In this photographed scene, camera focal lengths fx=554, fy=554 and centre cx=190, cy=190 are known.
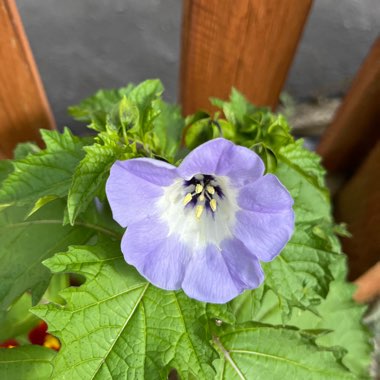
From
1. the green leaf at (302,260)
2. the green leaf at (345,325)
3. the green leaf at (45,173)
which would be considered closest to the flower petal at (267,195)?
the green leaf at (302,260)

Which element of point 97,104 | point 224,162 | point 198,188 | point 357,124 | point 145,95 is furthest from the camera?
point 357,124

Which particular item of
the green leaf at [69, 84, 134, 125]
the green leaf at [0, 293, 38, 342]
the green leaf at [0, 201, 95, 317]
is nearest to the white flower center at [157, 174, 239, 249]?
the green leaf at [0, 201, 95, 317]

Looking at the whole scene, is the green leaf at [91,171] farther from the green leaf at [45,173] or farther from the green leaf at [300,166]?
the green leaf at [300,166]

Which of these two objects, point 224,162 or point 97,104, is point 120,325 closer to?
point 224,162

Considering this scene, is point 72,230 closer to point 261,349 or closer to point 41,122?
point 261,349

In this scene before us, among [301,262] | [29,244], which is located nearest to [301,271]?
[301,262]

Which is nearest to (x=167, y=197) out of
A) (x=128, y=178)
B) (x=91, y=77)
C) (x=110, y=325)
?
(x=128, y=178)
